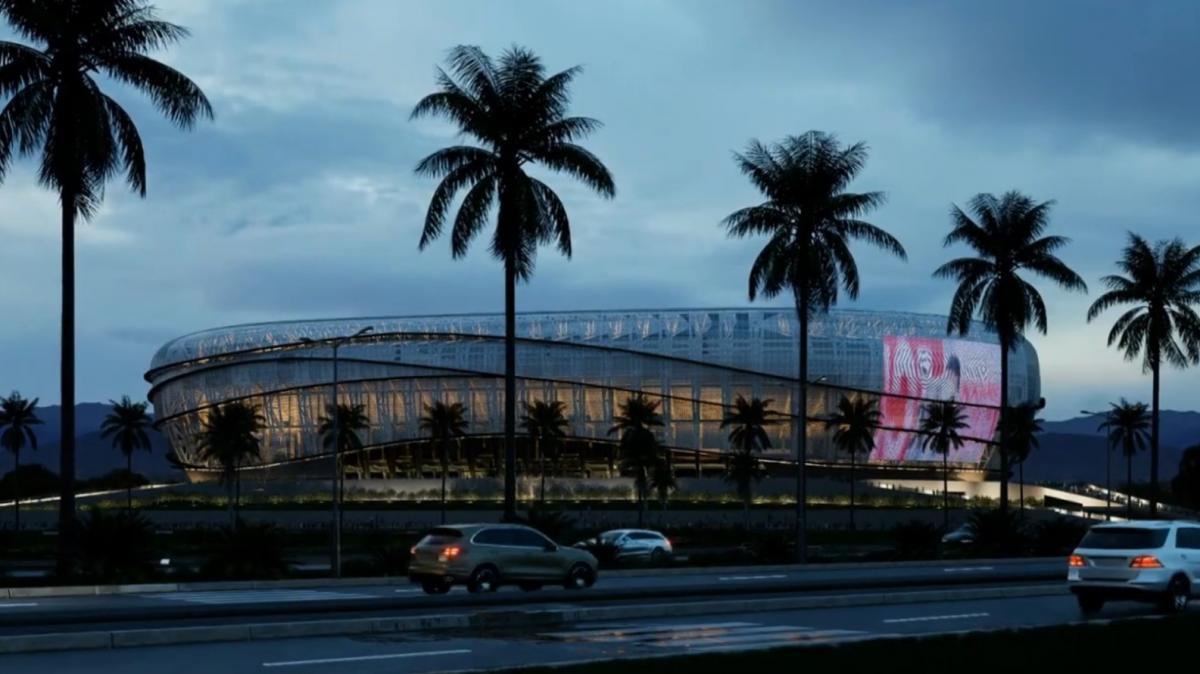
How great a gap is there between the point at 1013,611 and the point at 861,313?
4958 inches

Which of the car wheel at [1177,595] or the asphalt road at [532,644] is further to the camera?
the car wheel at [1177,595]

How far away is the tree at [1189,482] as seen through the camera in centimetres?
11850

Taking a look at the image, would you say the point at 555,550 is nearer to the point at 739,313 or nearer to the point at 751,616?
the point at 751,616

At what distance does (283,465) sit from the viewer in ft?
520

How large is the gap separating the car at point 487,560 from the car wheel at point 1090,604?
A: 12.1m

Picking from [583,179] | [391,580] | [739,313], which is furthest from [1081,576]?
[739,313]

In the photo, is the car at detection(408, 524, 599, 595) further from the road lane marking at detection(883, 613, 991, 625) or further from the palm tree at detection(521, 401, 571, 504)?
the palm tree at detection(521, 401, 571, 504)

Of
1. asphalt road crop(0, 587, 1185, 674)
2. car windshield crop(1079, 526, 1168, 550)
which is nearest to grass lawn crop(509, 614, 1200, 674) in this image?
asphalt road crop(0, 587, 1185, 674)

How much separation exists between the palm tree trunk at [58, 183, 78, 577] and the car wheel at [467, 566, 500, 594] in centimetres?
1053

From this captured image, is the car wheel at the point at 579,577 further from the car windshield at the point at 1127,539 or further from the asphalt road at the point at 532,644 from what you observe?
the car windshield at the point at 1127,539

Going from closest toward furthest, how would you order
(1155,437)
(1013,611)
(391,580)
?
(1013,611) < (391,580) < (1155,437)

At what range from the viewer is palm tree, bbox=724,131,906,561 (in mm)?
54531

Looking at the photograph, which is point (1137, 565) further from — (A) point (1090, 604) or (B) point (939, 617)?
(B) point (939, 617)

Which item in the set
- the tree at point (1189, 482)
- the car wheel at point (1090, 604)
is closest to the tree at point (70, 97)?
the car wheel at point (1090, 604)
